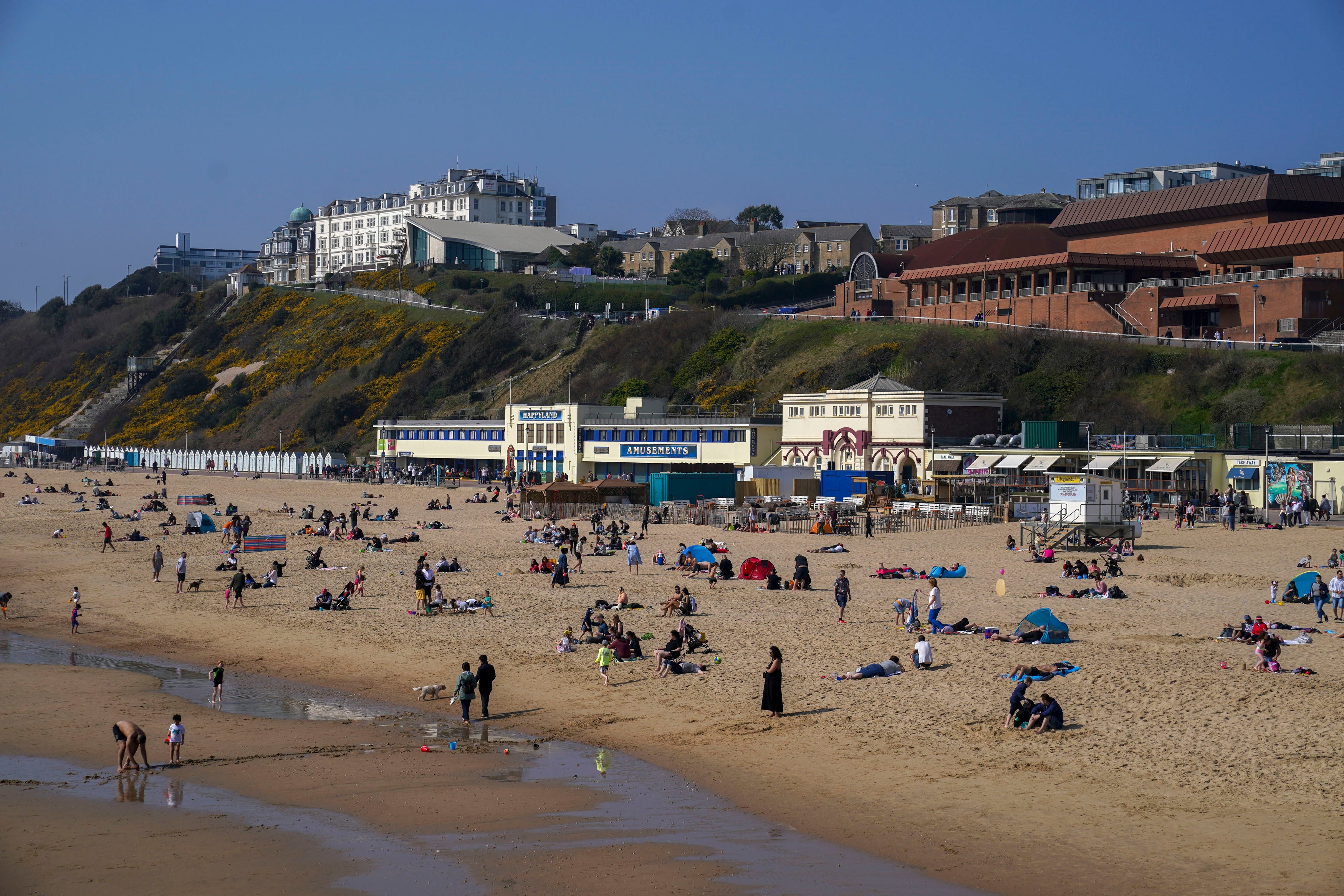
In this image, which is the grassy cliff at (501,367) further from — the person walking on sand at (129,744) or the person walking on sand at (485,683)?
the person walking on sand at (129,744)

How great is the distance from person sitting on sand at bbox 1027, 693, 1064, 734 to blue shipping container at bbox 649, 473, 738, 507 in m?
35.4

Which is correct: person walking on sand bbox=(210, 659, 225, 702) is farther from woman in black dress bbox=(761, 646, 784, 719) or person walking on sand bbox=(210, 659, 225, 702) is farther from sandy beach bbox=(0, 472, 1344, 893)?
woman in black dress bbox=(761, 646, 784, 719)

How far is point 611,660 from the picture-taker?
65.2ft

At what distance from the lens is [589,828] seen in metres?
12.9

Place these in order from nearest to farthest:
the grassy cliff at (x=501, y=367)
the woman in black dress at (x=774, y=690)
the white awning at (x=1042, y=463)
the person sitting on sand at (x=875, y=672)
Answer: the woman in black dress at (x=774, y=690), the person sitting on sand at (x=875, y=672), the white awning at (x=1042, y=463), the grassy cliff at (x=501, y=367)

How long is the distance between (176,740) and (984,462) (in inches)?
1551

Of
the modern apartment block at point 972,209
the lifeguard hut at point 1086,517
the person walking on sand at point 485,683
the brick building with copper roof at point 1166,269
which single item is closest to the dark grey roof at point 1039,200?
the modern apartment block at point 972,209

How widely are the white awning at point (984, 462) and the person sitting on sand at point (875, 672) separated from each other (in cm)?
3163

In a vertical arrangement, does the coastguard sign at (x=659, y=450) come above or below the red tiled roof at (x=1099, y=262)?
below

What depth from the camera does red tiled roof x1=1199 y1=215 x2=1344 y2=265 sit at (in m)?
59.1

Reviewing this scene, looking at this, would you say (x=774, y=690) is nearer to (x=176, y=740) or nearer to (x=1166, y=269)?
(x=176, y=740)

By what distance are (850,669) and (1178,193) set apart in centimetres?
6055

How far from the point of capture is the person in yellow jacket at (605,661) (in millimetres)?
19453

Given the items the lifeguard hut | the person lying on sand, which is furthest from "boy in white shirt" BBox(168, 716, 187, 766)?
the lifeguard hut
